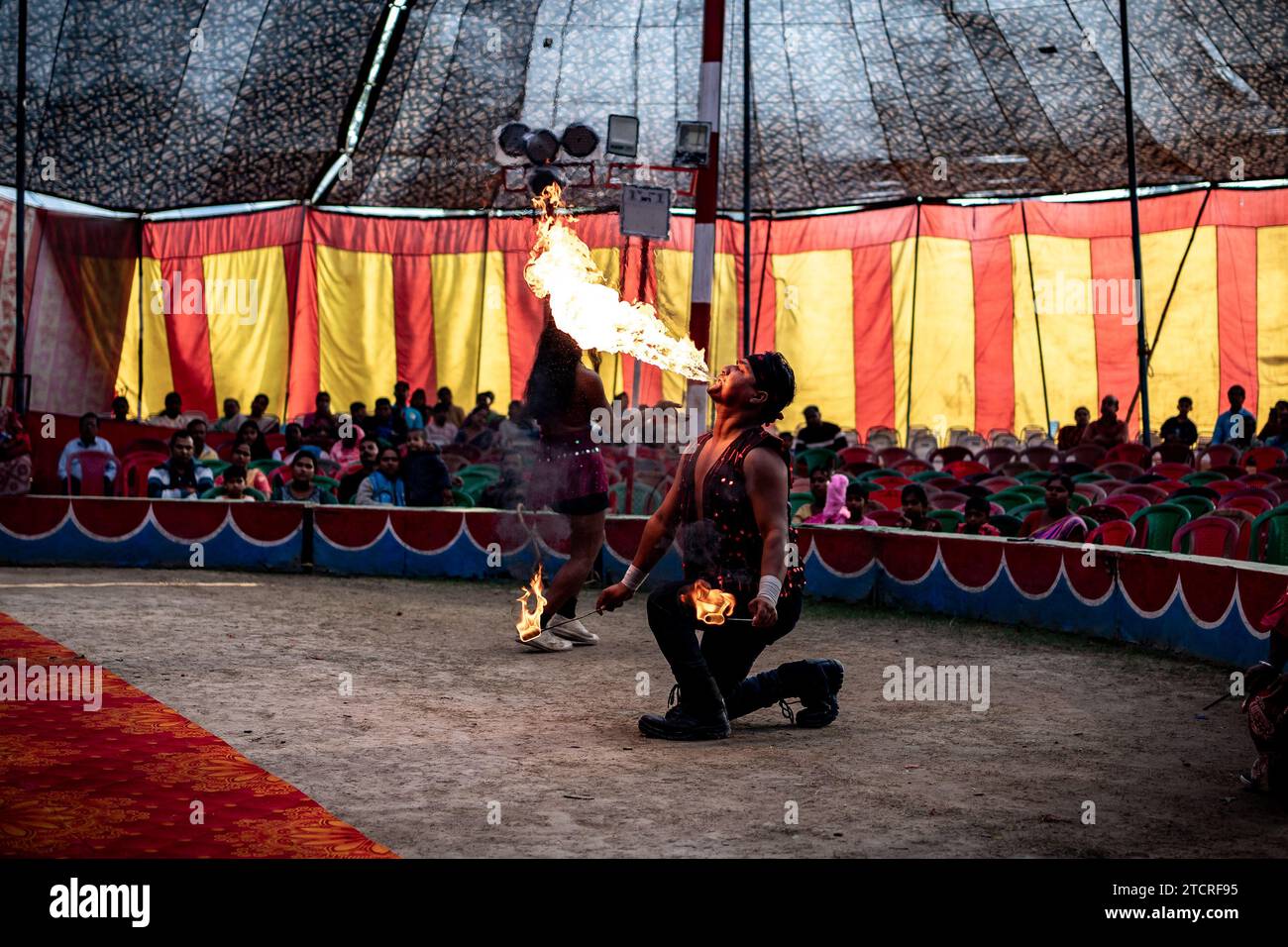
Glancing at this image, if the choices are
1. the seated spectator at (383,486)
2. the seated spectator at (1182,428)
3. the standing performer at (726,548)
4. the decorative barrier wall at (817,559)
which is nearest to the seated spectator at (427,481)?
the seated spectator at (383,486)

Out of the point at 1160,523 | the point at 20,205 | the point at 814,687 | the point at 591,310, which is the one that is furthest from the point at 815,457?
the point at 814,687

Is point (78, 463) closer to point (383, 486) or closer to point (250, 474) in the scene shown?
point (250, 474)

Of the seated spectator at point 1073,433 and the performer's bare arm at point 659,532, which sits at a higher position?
the seated spectator at point 1073,433

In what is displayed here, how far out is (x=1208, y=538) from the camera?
920 centimetres

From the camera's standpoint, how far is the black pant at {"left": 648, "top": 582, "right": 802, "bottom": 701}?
581 cm

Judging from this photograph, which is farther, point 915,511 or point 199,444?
point 199,444

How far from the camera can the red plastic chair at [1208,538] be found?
357 inches

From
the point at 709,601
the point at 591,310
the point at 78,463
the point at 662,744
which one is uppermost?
the point at 591,310

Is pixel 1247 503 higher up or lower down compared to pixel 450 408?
lower down

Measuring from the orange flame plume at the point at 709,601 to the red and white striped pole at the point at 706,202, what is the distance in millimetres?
5597

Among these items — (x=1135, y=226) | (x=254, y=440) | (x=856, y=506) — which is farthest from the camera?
(x=254, y=440)

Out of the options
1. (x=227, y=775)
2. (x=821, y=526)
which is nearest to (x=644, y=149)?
(x=821, y=526)

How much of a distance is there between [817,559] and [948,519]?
1.06m

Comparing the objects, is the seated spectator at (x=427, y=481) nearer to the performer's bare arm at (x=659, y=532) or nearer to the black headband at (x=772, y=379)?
the performer's bare arm at (x=659, y=532)
